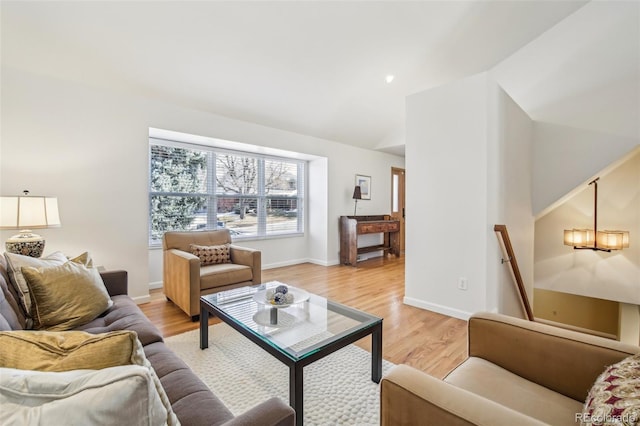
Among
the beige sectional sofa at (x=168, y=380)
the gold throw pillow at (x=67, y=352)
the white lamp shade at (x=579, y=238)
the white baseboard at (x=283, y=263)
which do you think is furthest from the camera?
the white baseboard at (x=283, y=263)

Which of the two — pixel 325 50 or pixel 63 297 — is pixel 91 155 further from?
pixel 325 50

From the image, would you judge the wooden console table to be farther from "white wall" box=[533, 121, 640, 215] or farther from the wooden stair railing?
the wooden stair railing

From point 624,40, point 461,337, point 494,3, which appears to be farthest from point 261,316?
point 624,40

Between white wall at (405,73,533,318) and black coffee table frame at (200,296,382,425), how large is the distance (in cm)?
146

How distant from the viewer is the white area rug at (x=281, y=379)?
159cm

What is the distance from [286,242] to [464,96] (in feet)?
12.1

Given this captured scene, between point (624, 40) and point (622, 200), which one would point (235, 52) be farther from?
point (622, 200)

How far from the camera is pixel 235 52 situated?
3.05 meters

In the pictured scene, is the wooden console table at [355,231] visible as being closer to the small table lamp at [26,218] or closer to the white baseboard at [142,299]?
the white baseboard at [142,299]

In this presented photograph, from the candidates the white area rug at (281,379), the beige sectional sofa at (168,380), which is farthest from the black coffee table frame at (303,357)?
the beige sectional sofa at (168,380)

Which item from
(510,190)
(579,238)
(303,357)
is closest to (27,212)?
(303,357)

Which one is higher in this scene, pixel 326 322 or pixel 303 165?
pixel 303 165

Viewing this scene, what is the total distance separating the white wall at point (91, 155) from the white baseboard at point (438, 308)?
122 inches

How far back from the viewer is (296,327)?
1.85 meters
